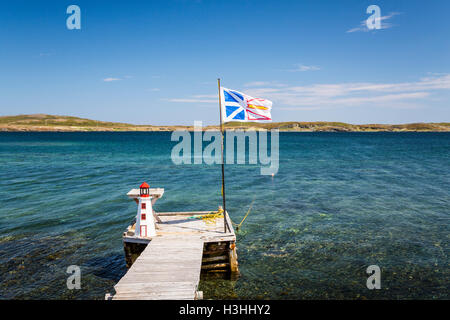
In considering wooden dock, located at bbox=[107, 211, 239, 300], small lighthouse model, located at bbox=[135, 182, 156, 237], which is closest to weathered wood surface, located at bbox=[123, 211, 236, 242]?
wooden dock, located at bbox=[107, 211, 239, 300]

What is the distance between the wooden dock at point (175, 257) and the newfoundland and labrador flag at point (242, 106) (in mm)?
4854

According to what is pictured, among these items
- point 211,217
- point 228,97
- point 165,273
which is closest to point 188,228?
point 211,217

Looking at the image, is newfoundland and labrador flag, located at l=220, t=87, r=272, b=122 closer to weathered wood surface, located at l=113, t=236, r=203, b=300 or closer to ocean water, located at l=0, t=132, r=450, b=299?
weathered wood surface, located at l=113, t=236, r=203, b=300

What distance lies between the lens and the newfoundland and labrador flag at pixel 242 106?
469 inches

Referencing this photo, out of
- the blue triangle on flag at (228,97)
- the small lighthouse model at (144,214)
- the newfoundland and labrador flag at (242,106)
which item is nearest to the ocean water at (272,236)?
the small lighthouse model at (144,214)

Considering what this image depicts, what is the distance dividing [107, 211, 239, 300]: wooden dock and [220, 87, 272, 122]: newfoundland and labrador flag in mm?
4854

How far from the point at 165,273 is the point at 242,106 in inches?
271

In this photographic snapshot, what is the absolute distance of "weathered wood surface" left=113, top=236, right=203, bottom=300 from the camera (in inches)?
314

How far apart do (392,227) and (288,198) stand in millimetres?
8876

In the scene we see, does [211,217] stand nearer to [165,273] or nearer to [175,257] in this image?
A: [175,257]

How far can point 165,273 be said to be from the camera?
29.8 feet

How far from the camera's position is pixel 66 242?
1565cm

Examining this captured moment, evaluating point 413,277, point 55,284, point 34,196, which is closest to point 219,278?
point 55,284
